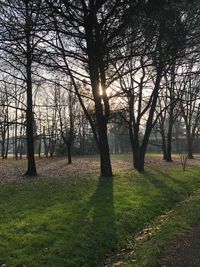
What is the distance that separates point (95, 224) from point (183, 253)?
9.47ft

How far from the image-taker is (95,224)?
10.4 metres

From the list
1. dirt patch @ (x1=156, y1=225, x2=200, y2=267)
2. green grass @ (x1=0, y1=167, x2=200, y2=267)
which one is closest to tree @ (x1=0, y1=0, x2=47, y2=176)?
green grass @ (x1=0, y1=167, x2=200, y2=267)

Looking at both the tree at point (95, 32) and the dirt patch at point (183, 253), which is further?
the tree at point (95, 32)

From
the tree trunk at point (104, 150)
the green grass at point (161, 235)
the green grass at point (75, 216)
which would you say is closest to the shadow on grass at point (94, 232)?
the green grass at point (75, 216)

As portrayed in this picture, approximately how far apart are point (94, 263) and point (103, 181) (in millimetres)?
10309

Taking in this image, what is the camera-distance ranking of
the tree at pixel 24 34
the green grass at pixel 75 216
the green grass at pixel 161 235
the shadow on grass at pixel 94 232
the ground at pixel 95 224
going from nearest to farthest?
1. the green grass at pixel 161 235
2. the ground at pixel 95 224
3. the green grass at pixel 75 216
4. the shadow on grass at pixel 94 232
5. the tree at pixel 24 34

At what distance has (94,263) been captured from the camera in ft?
26.8

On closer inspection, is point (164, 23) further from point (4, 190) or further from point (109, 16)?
point (4, 190)

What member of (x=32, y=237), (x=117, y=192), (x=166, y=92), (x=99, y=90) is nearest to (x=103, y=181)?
(x=117, y=192)

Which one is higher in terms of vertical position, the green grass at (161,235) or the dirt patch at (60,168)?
the dirt patch at (60,168)

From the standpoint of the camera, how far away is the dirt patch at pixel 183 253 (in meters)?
7.45

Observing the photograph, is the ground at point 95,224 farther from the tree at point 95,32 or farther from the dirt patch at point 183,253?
the tree at point 95,32

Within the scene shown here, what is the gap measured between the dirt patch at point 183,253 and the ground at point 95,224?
2 cm

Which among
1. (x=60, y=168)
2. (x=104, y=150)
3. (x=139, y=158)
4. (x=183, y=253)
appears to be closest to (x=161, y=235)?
(x=183, y=253)
